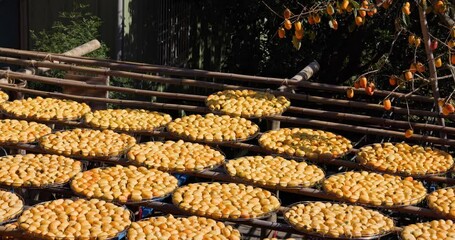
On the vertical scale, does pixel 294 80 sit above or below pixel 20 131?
A: above

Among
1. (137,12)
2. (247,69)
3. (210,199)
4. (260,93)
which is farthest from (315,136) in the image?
(247,69)

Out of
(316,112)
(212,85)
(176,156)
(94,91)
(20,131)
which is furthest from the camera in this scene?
(94,91)

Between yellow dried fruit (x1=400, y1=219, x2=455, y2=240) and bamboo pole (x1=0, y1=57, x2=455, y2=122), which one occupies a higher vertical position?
bamboo pole (x1=0, y1=57, x2=455, y2=122)

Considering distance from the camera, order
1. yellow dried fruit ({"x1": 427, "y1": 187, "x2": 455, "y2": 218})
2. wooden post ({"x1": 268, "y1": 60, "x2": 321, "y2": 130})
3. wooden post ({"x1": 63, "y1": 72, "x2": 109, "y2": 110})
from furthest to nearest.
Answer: wooden post ({"x1": 63, "y1": 72, "x2": 109, "y2": 110}) < wooden post ({"x1": 268, "y1": 60, "x2": 321, "y2": 130}) < yellow dried fruit ({"x1": 427, "y1": 187, "x2": 455, "y2": 218})

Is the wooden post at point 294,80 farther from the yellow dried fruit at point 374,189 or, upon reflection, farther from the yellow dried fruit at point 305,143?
the yellow dried fruit at point 374,189

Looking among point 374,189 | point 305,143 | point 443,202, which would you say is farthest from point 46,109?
point 443,202

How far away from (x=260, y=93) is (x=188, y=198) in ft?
6.04

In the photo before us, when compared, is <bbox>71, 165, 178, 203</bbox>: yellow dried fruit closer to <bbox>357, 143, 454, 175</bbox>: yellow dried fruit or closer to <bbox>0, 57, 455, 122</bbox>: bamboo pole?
<bbox>357, 143, 454, 175</bbox>: yellow dried fruit

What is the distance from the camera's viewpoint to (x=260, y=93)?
620 cm

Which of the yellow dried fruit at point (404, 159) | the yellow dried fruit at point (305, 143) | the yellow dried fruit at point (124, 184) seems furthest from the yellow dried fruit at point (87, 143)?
the yellow dried fruit at point (404, 159)

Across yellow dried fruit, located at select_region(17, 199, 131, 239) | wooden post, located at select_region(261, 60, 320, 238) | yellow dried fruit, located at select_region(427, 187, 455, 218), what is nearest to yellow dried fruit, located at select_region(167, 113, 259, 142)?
wooden post, located at select_region(261, 60, 320, 238)

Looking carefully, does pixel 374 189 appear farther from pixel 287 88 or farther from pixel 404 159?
pixel 287 88

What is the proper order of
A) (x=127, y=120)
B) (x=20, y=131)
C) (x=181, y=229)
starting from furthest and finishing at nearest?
(x=127, y=120), (x=20, y=131), (x=181, y=229)

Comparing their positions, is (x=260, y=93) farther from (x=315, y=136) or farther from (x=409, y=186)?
(x=409, y=186)
